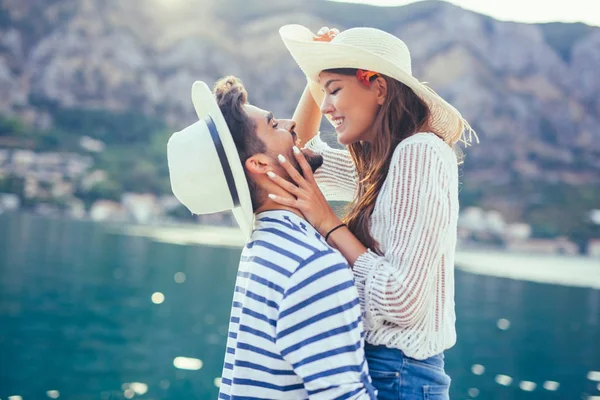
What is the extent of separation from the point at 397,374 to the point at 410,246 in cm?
40

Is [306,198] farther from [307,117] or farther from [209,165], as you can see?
[307,117]

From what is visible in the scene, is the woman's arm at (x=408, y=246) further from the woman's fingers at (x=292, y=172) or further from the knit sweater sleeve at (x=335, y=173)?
the knit sweater sleeve at (x=335, y=173)

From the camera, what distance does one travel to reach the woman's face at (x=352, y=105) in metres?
2.55

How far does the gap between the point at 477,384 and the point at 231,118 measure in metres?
17.5

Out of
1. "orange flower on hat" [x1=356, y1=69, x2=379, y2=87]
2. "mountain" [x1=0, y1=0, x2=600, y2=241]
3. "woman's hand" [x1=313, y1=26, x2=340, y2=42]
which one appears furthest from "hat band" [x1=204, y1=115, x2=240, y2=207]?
"mountain" [x1=0, y1=0, x2=600, y2=241]

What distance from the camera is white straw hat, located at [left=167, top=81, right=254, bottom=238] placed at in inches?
84.1

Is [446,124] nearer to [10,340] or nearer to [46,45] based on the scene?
[10,340]

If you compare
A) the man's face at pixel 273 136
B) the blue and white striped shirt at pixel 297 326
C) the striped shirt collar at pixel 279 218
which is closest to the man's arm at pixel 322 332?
the blue and white striped shirt at pixel 297 326

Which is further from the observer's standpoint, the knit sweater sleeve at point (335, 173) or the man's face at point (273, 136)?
the knit sweater sleeve at point (335, 173)

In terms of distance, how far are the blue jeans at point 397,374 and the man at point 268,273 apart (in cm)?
30

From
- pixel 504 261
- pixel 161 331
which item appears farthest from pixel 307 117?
pixel 504 261

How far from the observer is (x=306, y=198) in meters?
2.26

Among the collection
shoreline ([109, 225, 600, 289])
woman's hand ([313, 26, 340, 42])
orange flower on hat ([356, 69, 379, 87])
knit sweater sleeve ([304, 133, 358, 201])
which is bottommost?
knit sweater sleeve ([304, 133, 358, 201])

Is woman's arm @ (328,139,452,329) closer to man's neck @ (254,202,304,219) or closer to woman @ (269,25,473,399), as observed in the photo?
woman @ (269,25,473,399)
